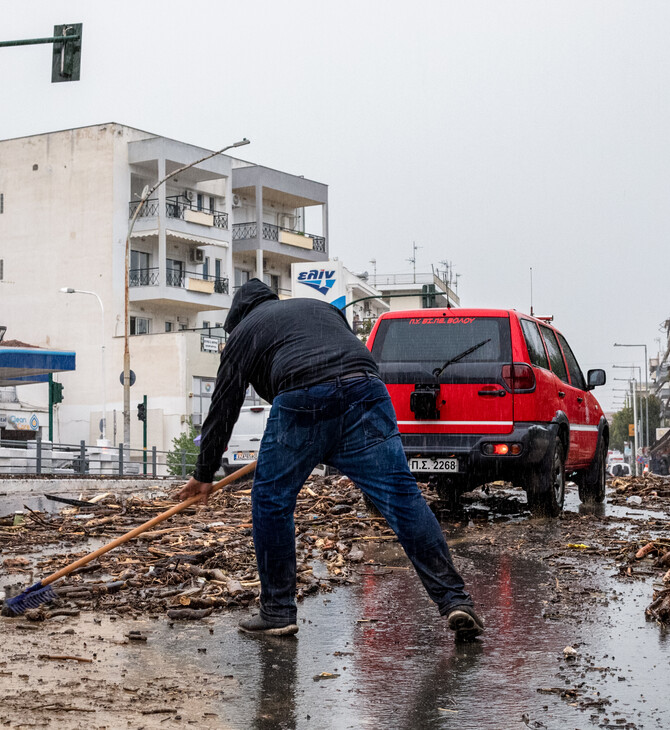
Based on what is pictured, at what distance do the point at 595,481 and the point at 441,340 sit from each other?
12.0 feet

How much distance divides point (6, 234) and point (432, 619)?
5471cm

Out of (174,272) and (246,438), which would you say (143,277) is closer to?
(174,272)

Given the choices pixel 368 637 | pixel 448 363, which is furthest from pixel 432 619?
pixel 448 363

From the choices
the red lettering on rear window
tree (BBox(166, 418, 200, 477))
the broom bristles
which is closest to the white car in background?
tree (BBox(166, 418, 200, 477))

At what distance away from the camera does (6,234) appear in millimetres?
56875

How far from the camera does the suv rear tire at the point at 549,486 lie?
9.96 m

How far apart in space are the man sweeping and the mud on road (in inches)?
10.9

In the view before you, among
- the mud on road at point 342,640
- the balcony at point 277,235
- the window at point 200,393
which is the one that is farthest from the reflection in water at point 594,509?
the balcony at point 277,235

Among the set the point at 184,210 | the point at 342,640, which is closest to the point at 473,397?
the point at 342,640

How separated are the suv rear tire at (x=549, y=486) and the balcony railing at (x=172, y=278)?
4457 centimetres

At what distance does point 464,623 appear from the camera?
16.1 ft

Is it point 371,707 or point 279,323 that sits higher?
point 279,323

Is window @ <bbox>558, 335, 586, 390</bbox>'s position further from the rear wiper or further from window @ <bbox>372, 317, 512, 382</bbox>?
the rear wiper

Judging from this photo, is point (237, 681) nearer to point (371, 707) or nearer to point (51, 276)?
point (371, 707)
